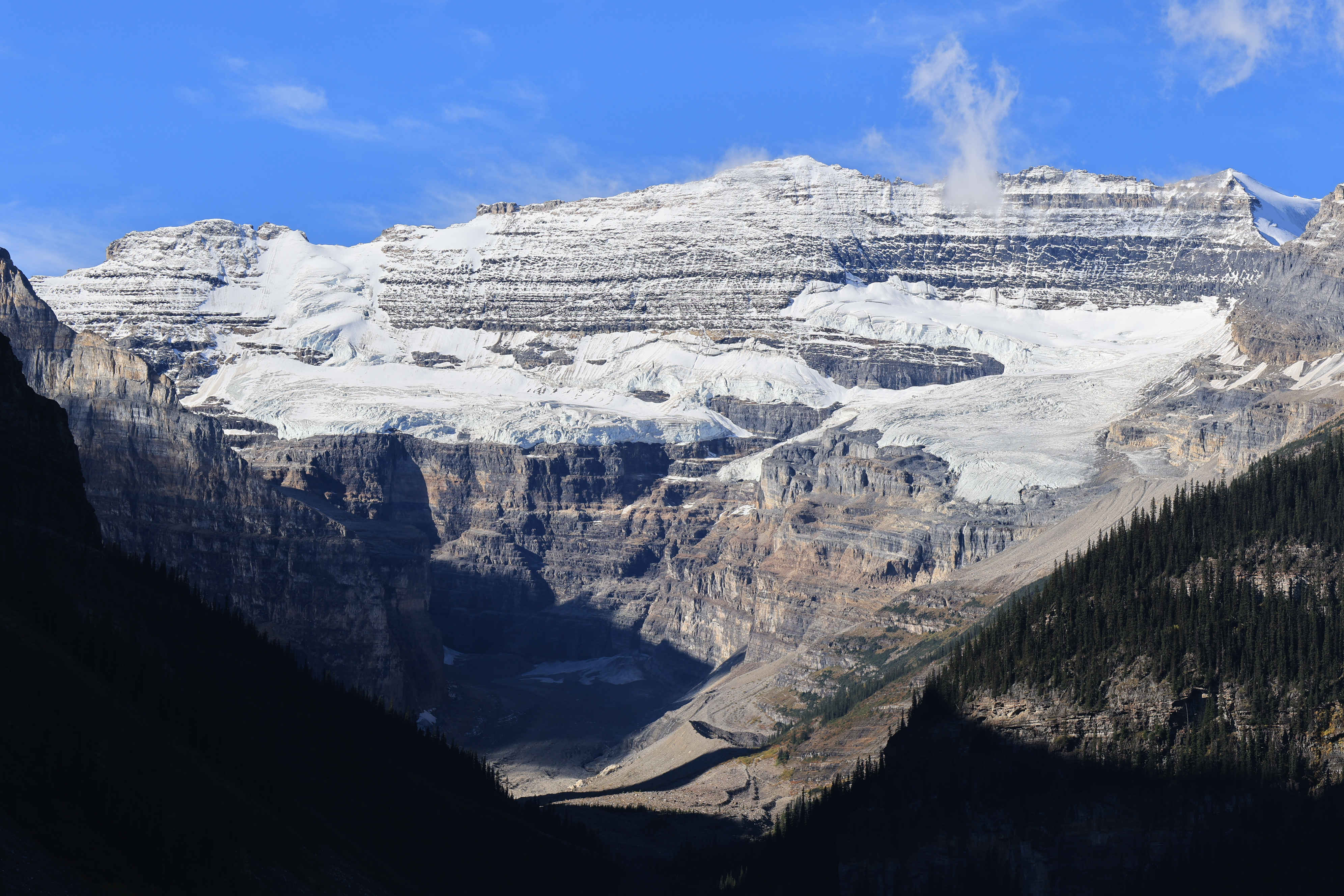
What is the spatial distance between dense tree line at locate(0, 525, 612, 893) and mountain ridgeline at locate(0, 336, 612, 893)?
0.20m

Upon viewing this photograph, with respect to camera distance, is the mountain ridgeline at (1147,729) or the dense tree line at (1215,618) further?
the dense tree line at (1215,618)

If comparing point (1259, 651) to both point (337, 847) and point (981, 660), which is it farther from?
point (337, 847)

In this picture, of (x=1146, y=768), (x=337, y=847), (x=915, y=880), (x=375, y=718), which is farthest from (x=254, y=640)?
(x=1146, y=768)

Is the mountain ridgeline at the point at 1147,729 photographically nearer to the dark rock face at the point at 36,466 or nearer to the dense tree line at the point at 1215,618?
the dense tree line at the point at 1215,618

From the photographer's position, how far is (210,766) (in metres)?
99.3

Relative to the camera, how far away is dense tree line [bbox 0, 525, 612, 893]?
74750 mm

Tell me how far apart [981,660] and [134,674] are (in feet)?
235

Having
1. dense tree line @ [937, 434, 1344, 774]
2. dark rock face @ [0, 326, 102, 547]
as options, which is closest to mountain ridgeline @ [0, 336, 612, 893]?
dark rock face @ [0, 326, 102, 547]

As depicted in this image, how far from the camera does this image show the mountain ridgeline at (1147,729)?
116625 millimetres

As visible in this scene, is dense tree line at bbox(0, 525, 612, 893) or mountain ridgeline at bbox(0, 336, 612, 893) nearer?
mountain ridgeline at bbox(0, 336, 612, 893)

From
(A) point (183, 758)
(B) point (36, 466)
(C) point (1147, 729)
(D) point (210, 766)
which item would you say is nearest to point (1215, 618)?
(C) point (1147, 729)

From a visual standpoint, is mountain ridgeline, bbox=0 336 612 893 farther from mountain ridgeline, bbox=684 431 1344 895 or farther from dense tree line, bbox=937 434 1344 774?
dense tree line, bbox=937 434 1344 774

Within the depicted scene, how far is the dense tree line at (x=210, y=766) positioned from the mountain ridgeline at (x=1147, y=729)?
34422mm

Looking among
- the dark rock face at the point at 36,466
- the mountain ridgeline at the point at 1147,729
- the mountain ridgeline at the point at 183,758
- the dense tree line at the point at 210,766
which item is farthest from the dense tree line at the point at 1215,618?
the dark rock face at the point at 36,466
